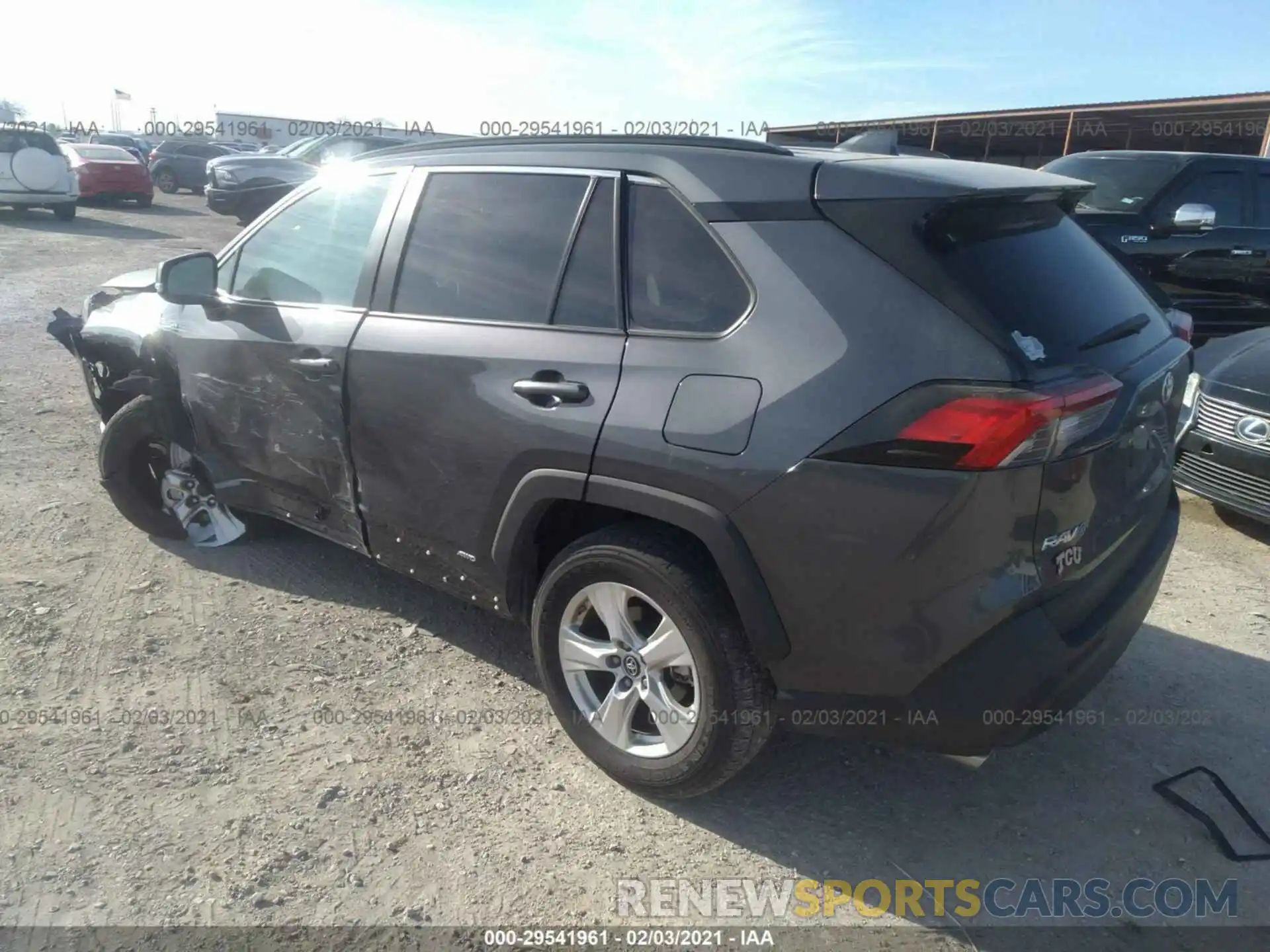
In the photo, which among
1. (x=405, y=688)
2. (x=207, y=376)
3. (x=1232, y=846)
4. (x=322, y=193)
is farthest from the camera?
(x=207, y=376)

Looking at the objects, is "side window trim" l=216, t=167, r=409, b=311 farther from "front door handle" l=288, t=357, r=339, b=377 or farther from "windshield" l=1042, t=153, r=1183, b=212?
"windshield" l=1042, t=153, r=1183, b=212

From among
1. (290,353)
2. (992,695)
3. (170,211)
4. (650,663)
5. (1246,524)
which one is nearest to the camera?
(992,695)

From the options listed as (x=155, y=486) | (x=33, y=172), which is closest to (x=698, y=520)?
(x=155, y=486)

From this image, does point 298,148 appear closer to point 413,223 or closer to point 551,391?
point 413,223

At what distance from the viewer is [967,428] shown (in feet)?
6.86

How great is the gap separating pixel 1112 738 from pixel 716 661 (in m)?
1.60

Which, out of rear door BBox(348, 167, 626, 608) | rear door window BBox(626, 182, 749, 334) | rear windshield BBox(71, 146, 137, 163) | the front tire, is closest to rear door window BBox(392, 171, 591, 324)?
rear door BBox(348, 167, 626, 608)

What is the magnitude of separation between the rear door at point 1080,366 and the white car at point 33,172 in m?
19.1

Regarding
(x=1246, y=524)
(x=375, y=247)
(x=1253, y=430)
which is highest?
(x=375, y=247)

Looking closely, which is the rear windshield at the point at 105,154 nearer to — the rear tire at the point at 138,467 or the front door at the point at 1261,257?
the rear tire at the point at 138,467

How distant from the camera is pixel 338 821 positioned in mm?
2686

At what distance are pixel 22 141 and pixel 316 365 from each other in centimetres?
1745

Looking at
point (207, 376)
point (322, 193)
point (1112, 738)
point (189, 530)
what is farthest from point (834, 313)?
point (189, 530)

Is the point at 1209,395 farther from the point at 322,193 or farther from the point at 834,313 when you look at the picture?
the point at 322,193
